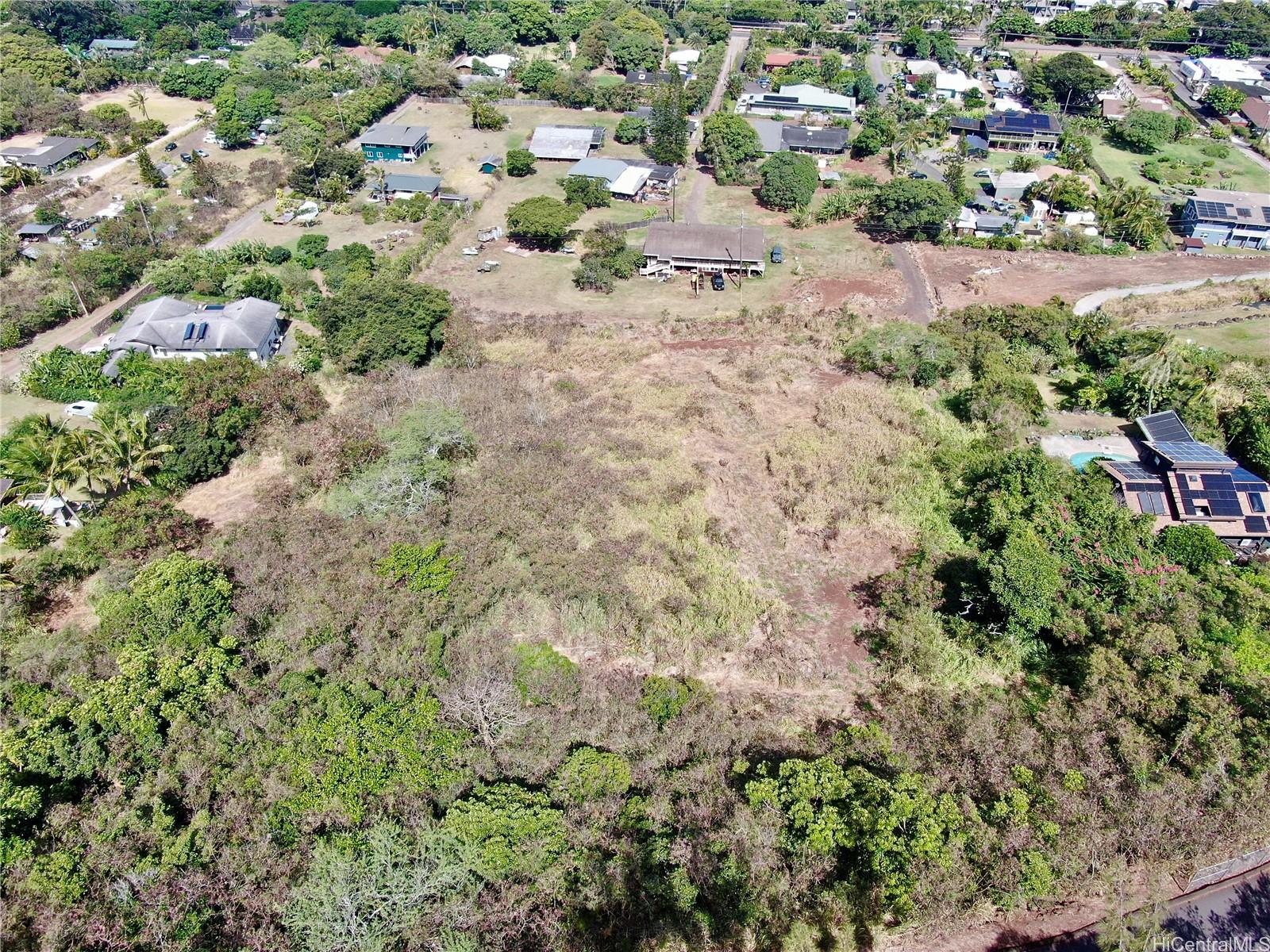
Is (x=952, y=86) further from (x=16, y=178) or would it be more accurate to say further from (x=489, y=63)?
(x=16, y=178)

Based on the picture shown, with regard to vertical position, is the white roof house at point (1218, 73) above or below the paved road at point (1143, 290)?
above

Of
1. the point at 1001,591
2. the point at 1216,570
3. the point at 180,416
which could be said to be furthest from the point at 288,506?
the point at 1216,570

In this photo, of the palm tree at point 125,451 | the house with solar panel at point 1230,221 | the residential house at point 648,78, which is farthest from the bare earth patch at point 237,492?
the residential house at point 648,78

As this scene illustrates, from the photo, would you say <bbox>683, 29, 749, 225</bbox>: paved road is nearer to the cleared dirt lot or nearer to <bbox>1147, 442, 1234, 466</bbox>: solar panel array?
the cleared dirt lot

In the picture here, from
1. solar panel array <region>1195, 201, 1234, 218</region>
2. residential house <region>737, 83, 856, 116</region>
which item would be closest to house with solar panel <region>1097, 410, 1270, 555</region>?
solar panel array <region>1195, 201, 1234, 218</region>

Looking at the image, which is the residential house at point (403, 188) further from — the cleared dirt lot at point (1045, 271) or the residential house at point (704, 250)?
the cleared dirt lot at point (1045, 271)

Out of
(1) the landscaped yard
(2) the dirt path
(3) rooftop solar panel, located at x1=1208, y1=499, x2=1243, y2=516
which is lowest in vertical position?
(2) the dirt path
